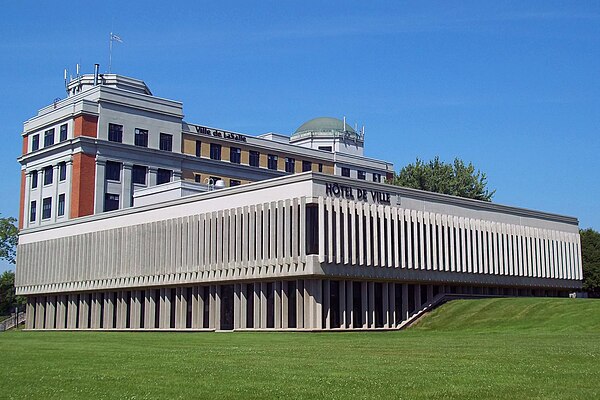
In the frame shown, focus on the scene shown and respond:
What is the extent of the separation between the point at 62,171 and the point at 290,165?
1276 inches

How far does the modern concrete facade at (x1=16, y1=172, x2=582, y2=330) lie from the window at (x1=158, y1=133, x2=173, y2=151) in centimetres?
1994

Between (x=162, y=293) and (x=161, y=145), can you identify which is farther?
(x=161, y=145)

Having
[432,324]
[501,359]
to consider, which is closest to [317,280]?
[432,324]

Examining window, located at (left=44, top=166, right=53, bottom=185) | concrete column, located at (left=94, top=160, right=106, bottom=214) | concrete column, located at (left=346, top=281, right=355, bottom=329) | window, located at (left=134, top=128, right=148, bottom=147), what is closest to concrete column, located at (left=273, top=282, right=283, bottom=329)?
concrete column, located at (left=346, top=281, right=355, bottom=329)

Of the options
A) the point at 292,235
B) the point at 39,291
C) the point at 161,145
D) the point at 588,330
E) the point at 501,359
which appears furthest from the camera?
the point at 161,145

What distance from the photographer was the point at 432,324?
60812 millimetres

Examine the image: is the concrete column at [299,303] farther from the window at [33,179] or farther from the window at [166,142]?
the window at [33,179]

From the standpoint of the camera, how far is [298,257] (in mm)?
57969

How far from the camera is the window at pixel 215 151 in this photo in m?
107

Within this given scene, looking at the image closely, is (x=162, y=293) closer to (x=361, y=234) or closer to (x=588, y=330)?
(x=361, y=234)

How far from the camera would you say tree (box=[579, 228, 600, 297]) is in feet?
325

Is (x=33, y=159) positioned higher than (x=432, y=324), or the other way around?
(x=33, y=159)

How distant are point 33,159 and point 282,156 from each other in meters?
33.5

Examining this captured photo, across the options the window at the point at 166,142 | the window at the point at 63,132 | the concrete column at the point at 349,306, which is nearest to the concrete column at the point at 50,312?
the window at the point at 63,132
